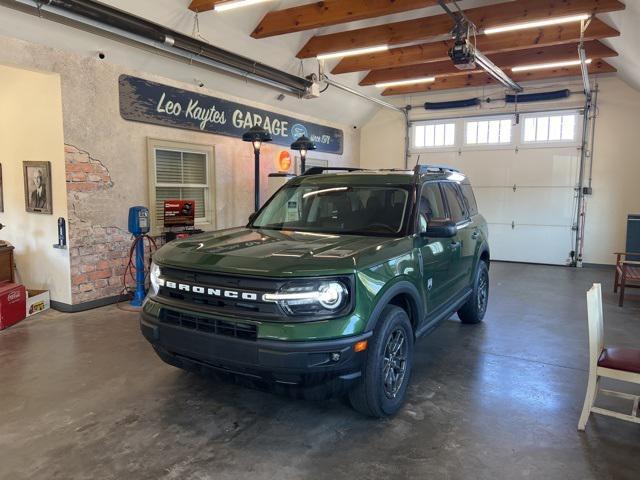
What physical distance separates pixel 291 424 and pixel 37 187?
4442 mm

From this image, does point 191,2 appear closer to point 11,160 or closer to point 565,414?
point 11,160

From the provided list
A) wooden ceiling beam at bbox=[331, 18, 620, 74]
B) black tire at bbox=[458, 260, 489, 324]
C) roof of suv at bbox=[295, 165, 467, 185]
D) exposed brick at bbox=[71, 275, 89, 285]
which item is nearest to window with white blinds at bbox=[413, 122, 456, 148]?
wooden ceiling beam at bbox=[331, 18, 620, 74]

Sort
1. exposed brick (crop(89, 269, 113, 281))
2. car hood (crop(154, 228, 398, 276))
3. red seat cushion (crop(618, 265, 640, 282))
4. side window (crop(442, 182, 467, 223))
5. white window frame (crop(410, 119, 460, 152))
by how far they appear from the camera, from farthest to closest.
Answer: white window frame (crop(410, 119, 460, 152)), red seat cushion (crop(618, 265, 640, 282)), exposed brick (crop(89, 269, 113, 281)), side window (crop(442, 182, 467, 223)), car hood (crop(154, 228, 398, 276))

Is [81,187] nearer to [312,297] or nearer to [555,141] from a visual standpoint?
[312,297]

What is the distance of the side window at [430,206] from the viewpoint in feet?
10.7

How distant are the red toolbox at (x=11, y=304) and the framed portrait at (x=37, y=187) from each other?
942mm

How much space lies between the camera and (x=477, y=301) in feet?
15.5

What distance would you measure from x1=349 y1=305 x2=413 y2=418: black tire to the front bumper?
108mm

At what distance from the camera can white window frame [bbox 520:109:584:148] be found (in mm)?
8766

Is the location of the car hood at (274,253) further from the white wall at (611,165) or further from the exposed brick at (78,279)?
the white wall at (611,165)

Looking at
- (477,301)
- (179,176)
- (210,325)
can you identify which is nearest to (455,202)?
(477,301)

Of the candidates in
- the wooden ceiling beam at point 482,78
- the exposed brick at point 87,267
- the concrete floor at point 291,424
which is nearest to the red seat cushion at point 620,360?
the concrete floor at point 291,424

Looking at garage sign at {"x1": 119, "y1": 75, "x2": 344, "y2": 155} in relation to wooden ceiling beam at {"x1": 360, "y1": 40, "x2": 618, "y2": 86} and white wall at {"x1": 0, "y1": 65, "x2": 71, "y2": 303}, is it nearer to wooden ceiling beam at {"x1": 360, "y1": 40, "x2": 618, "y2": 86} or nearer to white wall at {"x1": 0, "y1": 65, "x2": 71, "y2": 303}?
white wall at {"x1": 0, "y1": 65, "x2": 71, "y2": 303}

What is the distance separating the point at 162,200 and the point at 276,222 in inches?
127
